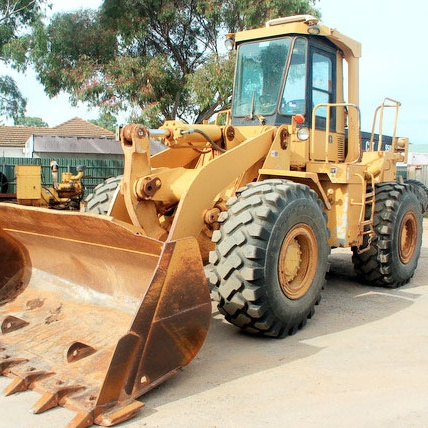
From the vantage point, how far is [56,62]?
1795 cm

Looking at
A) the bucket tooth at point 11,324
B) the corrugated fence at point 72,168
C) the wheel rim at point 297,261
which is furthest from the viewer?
the corrugated fence at point 72,168

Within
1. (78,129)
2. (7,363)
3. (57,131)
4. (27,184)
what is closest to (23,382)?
(7,363)

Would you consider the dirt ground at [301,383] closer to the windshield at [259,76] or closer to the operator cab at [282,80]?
the operator cab at [282,80]

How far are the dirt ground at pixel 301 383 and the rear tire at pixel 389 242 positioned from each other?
117 cm

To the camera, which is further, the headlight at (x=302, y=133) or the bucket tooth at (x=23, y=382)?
the headlight at (x=302, y=133)

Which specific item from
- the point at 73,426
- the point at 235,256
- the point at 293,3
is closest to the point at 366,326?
the point at 235,256

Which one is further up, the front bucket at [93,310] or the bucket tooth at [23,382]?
the front bucket at [93,310]

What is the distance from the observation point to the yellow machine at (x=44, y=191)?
14.9m

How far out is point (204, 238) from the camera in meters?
5.37

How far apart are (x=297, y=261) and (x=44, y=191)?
11.9 meters

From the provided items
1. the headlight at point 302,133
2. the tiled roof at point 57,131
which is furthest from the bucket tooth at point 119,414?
the tiled roof at point 57,131

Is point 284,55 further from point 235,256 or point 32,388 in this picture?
point 32,388

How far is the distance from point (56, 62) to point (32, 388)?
15977mm

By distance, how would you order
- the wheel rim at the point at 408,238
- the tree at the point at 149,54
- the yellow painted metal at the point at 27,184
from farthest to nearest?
the tree at the point at 149,54 < the yellow painted metal at the point at 27,184 < the wheel rim at the point at 408,238
